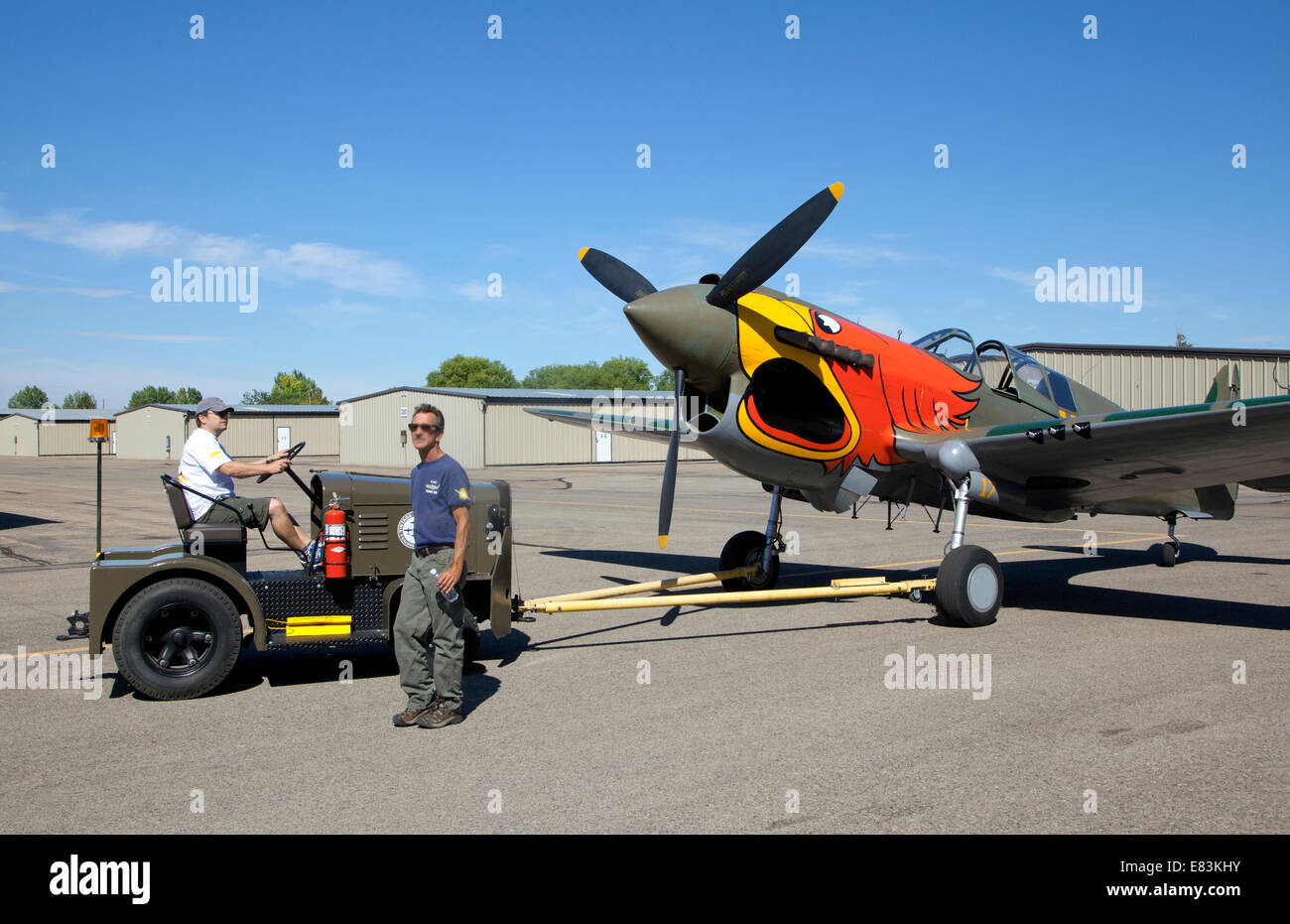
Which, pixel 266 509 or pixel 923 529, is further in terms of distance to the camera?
pixel 923 529

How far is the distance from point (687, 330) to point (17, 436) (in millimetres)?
96929

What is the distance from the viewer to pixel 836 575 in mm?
11594

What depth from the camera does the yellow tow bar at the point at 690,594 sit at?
6.82m

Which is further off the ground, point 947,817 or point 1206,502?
point 1206,502

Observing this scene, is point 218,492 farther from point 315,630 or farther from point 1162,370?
point 1162,370

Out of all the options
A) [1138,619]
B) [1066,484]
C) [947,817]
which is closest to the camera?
[947,817]

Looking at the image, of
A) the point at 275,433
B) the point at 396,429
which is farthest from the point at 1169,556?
the point at 275,433

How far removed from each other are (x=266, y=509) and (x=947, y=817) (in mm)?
4971

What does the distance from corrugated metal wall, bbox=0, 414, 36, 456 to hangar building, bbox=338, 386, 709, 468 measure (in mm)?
42459

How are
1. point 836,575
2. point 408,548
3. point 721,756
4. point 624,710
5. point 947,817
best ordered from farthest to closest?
1. point 836,575
2. point 408,548
3. point 624,710
4. point 721,756
5. point 947,817

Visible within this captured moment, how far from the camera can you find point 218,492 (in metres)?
6.48
